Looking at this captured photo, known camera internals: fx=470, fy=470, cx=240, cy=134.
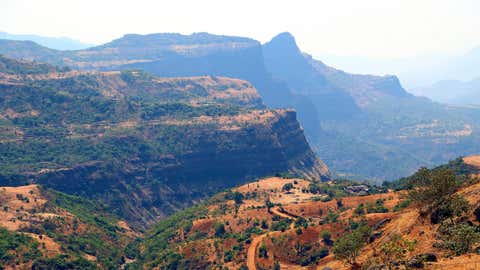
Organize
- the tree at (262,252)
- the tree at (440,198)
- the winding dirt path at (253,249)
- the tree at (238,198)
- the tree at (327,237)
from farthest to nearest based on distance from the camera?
the tree at (238,198), the tree at (262,252), the winding dirt path at (253,249), the tree at (327,237), the tree at (440,198)

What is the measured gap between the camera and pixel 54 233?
Answer: 507ft

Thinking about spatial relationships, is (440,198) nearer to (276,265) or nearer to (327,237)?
(327,237)

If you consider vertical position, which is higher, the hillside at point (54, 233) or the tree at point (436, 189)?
the tree at point (436, 189)

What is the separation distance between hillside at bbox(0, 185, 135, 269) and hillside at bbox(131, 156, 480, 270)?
13.2 m

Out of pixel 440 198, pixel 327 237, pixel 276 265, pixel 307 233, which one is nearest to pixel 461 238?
pixel 440 198

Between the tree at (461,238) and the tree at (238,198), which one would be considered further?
the tree at (238,198)

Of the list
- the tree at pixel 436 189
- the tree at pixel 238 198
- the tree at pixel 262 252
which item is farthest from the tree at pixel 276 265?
the tree at pixel 238 198

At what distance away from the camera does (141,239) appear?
7116 inches

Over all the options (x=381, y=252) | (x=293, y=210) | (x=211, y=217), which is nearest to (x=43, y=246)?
(x=211, y=217)

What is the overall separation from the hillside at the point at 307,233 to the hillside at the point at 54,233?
13204 mm

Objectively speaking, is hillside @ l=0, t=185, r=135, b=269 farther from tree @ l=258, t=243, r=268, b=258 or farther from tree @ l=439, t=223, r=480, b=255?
tree @ l=439, t=223, r=480, b=255

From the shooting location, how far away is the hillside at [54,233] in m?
133

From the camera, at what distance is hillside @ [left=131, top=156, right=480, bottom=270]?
68.1 metres

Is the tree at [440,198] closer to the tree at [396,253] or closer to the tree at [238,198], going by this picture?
the tree at [396,253]
